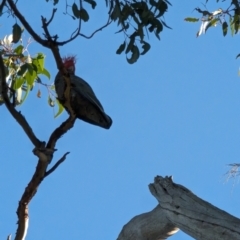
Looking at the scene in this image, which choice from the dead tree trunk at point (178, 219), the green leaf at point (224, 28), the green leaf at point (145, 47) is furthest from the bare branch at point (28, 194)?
the green leaf at point (224, 28)

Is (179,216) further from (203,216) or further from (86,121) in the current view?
(86,121)

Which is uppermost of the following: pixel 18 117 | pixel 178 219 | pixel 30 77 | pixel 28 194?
pixel 30 77

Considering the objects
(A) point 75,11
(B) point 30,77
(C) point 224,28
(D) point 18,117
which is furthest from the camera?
(C) point 224,28

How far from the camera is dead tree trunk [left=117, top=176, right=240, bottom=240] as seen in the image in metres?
2.14

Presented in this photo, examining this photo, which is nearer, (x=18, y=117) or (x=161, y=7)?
(x=18, y=117)

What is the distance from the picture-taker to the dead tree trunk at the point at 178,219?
2.14 meters

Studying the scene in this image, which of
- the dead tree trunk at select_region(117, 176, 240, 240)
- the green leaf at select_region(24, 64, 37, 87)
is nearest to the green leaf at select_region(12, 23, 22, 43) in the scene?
the green leaf at select_region(24, 64, 37, 87)

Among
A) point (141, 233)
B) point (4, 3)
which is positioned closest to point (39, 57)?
point (4, 3)

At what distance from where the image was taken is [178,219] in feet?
7.25

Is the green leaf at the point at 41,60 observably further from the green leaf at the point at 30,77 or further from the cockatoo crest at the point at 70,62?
the cockatoo crest at the point at 70,62

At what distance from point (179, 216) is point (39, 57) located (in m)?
1.13

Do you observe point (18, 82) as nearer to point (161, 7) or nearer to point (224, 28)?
point (161, 7)

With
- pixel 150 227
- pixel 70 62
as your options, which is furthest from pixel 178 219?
pixel 70 62

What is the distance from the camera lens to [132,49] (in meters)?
2.87
